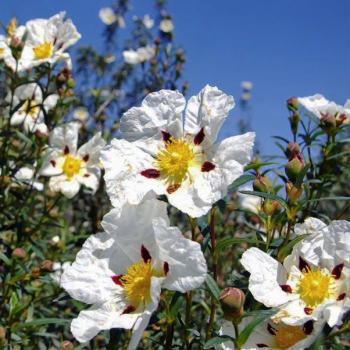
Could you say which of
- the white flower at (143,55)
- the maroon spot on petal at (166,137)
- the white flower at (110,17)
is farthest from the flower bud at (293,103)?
the white flower at (110,17)

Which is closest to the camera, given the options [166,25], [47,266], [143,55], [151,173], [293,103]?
[151,173]

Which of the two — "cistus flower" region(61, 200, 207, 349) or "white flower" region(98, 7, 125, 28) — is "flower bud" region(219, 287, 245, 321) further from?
"white flower" region(98, 7, 125, 28)

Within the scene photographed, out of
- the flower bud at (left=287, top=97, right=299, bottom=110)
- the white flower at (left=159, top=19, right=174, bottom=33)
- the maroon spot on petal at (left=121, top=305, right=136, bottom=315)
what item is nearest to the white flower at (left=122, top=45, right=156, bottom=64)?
the white flower at (left=159, top=19, right=174, bottom=33)

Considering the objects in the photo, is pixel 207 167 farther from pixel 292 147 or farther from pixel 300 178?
pixel 292 147

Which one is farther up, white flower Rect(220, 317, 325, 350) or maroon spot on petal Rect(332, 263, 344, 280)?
maroon spot on petal Rect(332, 263, 344, 280)

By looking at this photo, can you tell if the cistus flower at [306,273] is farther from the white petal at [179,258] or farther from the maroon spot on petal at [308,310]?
the white petal at [179,258]

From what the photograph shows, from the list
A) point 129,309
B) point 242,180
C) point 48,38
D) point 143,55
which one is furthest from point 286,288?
point 143,55

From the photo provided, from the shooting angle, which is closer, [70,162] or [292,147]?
[292,147]

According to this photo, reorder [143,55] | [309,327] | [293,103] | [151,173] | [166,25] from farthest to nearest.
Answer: [166,25] → [143,55] → [293,103] → [151,173] → [309,327]
